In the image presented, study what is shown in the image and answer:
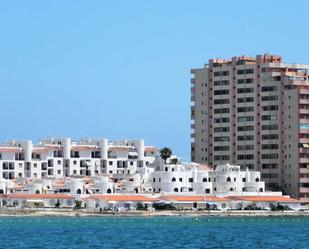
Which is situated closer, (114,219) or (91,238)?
(91,238)

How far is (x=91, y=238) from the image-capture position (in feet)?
439

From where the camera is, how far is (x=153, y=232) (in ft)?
488

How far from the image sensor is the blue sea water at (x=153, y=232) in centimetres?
12275

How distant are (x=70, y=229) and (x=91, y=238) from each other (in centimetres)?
2046

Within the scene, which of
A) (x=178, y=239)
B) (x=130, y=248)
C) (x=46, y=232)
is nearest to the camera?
(x=130, y=248)

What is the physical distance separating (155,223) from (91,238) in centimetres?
4285

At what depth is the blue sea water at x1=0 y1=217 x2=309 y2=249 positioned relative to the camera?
12275 centimetres

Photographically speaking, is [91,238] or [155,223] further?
[155,223]

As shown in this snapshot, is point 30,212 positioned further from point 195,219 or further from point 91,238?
point 91,238

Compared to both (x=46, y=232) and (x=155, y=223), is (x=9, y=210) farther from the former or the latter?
(x=46, y=232)

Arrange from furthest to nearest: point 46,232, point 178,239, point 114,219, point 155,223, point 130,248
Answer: point 114,219 < point 155,223 < point 46,232 < point 178,239 < point 130,248

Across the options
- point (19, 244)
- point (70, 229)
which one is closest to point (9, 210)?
point (70, 229)

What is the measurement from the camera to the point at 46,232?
147125 millimetres

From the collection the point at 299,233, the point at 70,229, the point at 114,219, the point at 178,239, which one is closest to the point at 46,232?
the point at 70,229
